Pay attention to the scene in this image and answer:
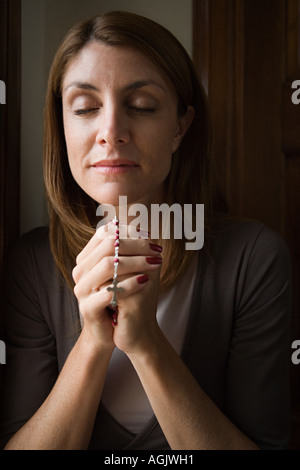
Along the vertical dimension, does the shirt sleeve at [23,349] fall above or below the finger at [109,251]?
below

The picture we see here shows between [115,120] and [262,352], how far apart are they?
50cm

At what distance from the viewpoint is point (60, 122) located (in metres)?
1.03

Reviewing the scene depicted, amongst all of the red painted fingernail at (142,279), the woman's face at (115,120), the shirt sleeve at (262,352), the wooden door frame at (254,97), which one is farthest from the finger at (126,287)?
the wooden door frame at (254,97)

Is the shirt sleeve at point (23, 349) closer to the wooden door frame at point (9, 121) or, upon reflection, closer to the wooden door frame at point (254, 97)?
the wooden door frame at point (9, 121)

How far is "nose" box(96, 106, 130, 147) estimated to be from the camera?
0.86 meters

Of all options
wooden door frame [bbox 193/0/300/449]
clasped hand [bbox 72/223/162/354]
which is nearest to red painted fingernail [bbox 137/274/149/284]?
clasped hand [bbox 72/223/162/354]

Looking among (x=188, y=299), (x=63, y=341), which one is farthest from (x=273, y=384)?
(x=63, y=341)

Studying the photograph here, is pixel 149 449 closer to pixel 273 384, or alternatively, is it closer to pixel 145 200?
pixel 273 384

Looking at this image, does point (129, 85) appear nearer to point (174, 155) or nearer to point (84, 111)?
point (84, 111)

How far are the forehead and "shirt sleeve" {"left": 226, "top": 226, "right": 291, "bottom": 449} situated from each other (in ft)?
1.33

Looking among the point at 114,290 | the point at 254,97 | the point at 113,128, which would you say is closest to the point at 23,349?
the point at 114,290

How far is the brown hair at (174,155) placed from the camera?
912 mm

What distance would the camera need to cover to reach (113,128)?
859 mm

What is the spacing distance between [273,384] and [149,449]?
26cm
